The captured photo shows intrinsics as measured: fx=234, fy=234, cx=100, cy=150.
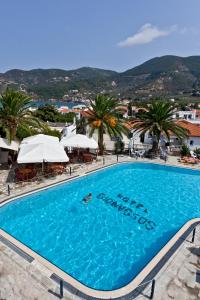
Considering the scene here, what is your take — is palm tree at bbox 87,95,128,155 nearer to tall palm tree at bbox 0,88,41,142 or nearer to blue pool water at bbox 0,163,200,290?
blue pool water at bbox 0,163,200,290

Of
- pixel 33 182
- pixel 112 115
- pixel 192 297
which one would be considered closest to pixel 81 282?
pixel 192 297

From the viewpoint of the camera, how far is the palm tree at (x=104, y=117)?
2316 centimetres

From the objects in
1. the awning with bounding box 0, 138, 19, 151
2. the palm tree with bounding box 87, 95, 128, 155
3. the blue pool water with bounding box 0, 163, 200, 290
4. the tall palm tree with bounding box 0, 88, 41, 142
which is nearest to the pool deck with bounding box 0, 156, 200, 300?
the blue pool water with bounding box 0, 163, 200, 290

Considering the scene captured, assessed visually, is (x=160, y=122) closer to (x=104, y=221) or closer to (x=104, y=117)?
(x=104, y=117)

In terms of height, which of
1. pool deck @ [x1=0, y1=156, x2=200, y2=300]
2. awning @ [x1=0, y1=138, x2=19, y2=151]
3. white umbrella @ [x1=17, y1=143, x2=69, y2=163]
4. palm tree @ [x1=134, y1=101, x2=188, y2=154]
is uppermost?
palm tree @ [x1=134, y1=101, x2=188, y2=154]

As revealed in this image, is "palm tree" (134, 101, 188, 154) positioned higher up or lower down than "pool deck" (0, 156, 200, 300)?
higher up

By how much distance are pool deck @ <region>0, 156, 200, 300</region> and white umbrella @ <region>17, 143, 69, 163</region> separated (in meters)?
6.65

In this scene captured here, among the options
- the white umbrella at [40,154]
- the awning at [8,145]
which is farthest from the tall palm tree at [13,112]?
the white umbrella at [40,154]

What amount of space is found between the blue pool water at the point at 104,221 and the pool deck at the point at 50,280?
45.3 inches

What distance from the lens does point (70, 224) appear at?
474 inches

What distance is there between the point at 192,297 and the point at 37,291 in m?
4.68

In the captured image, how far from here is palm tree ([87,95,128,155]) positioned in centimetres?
2316

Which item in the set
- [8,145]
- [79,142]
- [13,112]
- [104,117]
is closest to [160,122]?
[104,117]

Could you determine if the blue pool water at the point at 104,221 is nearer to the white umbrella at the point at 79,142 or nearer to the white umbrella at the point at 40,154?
the white umbrella at the point at 40,154
